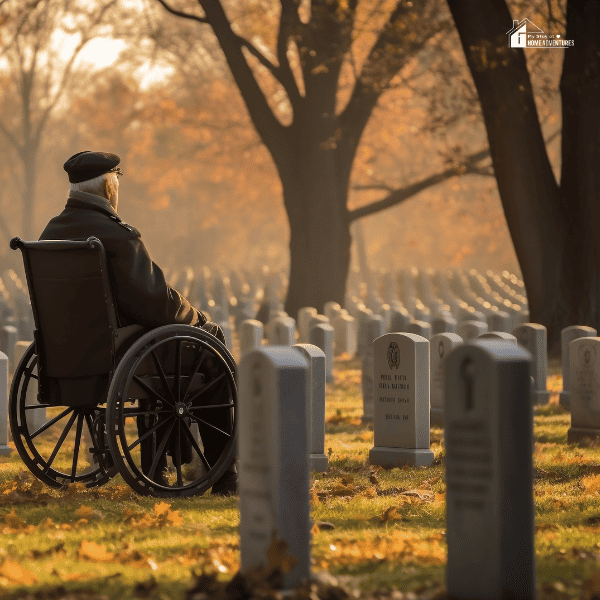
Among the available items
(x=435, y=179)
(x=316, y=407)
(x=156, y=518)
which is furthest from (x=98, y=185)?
(x=435, y=179)

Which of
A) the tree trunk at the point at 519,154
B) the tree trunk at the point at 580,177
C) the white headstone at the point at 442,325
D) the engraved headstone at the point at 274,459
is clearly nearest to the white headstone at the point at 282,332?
the white headstone at the point at 442,325

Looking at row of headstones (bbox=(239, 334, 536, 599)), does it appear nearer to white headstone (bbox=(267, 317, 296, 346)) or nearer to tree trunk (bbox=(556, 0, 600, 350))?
white headstone (bbox=(267, 317, 296, 346))

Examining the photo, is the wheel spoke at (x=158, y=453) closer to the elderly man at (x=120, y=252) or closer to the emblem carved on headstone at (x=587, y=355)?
the elderly man at (x=120, y=252)

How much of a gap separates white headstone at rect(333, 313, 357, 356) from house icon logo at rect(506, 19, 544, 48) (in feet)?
17.9

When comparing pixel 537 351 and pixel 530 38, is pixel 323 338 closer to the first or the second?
pixel 537 351

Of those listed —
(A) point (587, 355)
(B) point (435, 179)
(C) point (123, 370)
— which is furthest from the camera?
(B) point (435, 179)

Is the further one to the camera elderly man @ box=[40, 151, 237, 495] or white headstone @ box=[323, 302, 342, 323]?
white headstone @ box=[323, 302, 342, 323]

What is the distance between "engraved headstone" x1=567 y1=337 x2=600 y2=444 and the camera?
899 cm

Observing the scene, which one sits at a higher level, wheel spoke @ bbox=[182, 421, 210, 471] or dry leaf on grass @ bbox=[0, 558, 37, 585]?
wheel spoke @ bbox=[182, 421, 210, 471]

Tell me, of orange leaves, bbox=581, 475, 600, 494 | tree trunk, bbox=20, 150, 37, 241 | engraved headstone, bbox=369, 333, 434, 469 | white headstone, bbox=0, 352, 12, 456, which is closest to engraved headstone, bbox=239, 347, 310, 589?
orange leaves, bbox=581, 475, 600, 494

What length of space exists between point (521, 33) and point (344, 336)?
19.1 ft

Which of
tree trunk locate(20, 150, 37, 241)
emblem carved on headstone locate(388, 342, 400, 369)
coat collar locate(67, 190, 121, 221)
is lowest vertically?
emblem carved on headstone locate(388, 342, 400, 369)

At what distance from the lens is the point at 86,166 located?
6.23 metres

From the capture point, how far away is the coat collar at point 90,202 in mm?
6168
